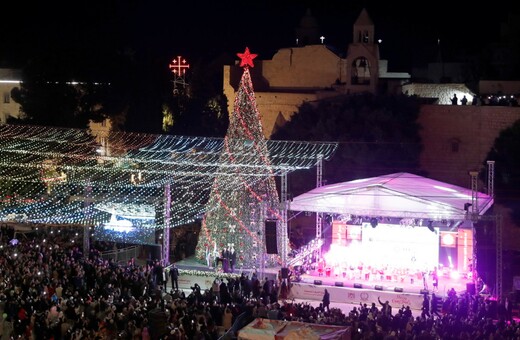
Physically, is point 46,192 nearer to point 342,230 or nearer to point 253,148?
point 253,148

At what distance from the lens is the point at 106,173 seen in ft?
110

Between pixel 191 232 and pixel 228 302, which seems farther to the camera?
pixel 191 232

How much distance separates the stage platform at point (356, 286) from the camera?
2050cm

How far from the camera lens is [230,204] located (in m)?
23.8

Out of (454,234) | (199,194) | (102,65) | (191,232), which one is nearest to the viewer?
(454,234)

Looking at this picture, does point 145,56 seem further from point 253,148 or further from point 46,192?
point 253,148

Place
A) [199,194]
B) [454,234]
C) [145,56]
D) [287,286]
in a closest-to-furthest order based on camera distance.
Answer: [287,286] → [454,234] → [199,194] → [145,56]

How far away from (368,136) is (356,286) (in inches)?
512

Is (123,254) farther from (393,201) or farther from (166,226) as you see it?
(393,201)

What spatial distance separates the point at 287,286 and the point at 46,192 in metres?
15.5

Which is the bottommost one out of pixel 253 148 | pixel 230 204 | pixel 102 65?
pixel 230 204

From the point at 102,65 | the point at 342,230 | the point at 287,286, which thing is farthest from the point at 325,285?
the point at 102,65

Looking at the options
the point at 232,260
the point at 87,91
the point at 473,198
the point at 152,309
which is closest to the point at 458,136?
the point at 473,198

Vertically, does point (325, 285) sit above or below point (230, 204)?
below
